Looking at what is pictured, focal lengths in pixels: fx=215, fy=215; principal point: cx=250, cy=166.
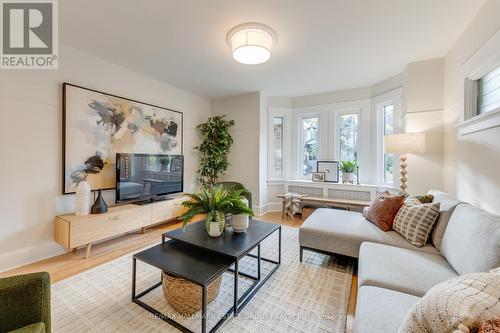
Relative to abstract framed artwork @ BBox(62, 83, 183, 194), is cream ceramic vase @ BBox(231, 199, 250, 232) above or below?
below

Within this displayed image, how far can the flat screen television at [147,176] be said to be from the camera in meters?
3.02

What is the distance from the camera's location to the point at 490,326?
58 cm

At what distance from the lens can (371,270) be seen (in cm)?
151

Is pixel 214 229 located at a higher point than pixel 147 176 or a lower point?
lower

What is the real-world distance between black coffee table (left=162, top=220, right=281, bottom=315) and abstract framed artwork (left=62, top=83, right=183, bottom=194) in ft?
5.37

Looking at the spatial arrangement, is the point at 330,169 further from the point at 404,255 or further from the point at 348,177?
the point at 404,255

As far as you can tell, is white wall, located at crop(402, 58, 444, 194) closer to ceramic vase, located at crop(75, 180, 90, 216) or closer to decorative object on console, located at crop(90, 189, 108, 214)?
decorative object on console, located at crop(90, 189, 108, 214)

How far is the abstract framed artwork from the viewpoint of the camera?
263 cm

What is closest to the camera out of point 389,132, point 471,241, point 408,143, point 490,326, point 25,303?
point 490,326

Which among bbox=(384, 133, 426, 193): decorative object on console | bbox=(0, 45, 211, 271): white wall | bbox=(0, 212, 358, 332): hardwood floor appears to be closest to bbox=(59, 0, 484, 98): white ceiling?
bbox=(0, 45, 211, 271): white wall

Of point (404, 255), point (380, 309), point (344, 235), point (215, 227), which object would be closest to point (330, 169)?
point (344, 235)

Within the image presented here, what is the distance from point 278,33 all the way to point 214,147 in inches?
104

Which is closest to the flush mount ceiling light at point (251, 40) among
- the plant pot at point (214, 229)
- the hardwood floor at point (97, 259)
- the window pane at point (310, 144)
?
the plant pot at point (214, 229)

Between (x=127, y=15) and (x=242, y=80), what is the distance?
1977 millimetres
